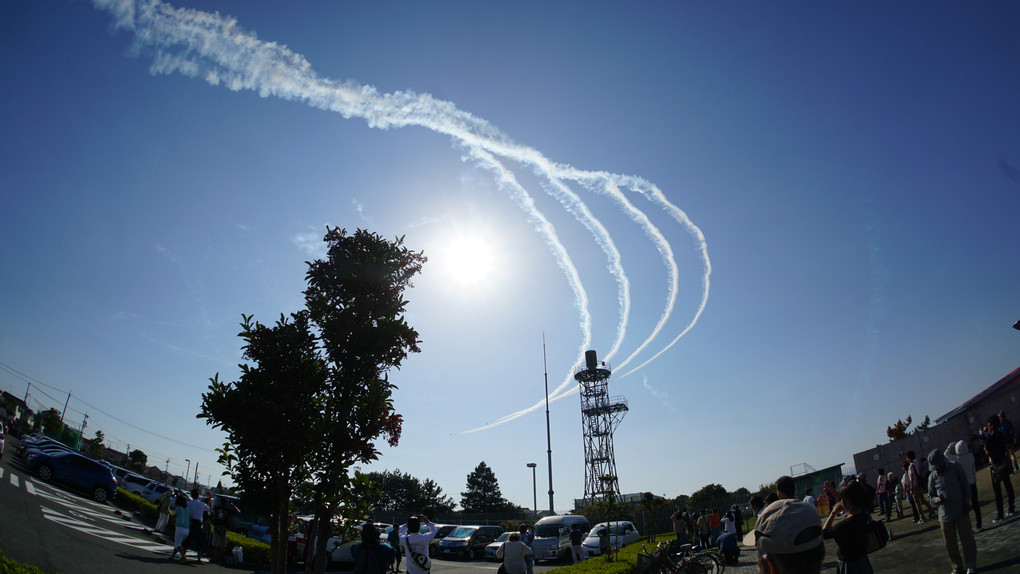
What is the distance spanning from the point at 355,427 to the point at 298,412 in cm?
88

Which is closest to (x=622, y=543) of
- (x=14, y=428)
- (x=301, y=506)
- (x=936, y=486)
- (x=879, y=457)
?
(x=879, y=457)

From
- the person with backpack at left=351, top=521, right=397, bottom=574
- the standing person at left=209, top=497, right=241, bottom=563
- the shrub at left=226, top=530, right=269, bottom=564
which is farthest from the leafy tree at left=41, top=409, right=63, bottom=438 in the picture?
the person with backpack at left=351, top=521, right=397, bottom=574

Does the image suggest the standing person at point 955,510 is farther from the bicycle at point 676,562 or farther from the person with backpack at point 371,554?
the person with backpack at point 371,554

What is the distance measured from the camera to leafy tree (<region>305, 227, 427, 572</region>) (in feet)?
24.9

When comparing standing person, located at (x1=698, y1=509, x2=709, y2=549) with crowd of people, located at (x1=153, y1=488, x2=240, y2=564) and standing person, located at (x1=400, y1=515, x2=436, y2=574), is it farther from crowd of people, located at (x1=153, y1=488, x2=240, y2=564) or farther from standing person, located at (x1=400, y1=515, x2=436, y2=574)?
crowd of people, located at (x1=153, y1=488, x2=240, y2=564)

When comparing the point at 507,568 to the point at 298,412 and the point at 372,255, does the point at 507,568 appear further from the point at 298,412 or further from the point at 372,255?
the point at 372,255

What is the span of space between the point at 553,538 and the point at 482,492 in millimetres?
57946

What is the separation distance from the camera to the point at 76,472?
20.5 metres

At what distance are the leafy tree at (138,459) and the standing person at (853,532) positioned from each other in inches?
2756

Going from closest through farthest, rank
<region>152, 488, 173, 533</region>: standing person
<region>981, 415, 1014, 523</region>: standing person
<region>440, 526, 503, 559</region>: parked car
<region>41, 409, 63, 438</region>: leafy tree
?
<region>981, 415, 1014, 523</region>: standing person, <region>152, 488, 173, 533</region>: standing person, <region>440, 526, 503, 559</region>: parked car, <region>41, 409, 63, 438</region>: leafy tree

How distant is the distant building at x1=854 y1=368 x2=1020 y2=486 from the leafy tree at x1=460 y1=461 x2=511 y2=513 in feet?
181

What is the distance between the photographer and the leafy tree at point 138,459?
190 feet

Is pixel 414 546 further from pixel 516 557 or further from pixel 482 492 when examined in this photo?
pixel 482 492

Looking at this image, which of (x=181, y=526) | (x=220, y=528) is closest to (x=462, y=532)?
(x=220, y=528)
